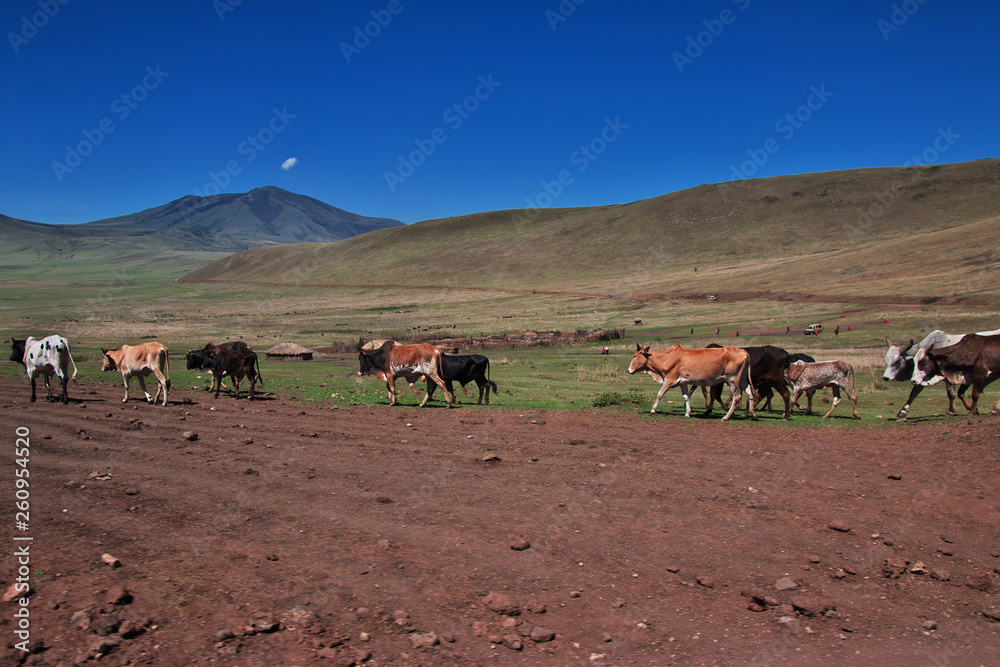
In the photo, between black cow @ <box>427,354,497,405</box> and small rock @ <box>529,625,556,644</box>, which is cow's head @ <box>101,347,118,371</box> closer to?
black cow @ <box>427,354,497,405</box>

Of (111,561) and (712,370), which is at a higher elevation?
(712,370)

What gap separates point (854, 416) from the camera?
16281mm

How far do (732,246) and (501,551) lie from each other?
12747 centimetres

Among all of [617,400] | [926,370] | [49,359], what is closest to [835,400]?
[926,370]

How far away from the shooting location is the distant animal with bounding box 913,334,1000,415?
1556cm

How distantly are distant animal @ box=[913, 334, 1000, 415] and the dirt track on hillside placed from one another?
4609 millimetres

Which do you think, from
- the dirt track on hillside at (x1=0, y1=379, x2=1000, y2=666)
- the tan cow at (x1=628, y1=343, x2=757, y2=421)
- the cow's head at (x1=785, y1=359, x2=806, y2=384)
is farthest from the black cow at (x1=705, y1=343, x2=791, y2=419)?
the dirt track on hillside at (x1=0, y1=379, x2=1000, y2=666)

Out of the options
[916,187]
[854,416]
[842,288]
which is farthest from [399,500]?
[916,187]

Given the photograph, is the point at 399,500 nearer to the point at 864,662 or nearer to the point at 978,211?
the point at 864,662

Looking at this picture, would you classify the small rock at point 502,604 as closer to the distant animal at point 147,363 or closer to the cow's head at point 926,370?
the distant animal at point 147,363

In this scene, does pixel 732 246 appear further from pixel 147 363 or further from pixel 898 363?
pixel 147 363

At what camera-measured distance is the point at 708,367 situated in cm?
1598

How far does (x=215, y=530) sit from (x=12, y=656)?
2.43 metres

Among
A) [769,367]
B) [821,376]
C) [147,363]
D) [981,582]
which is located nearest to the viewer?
[981,582]
